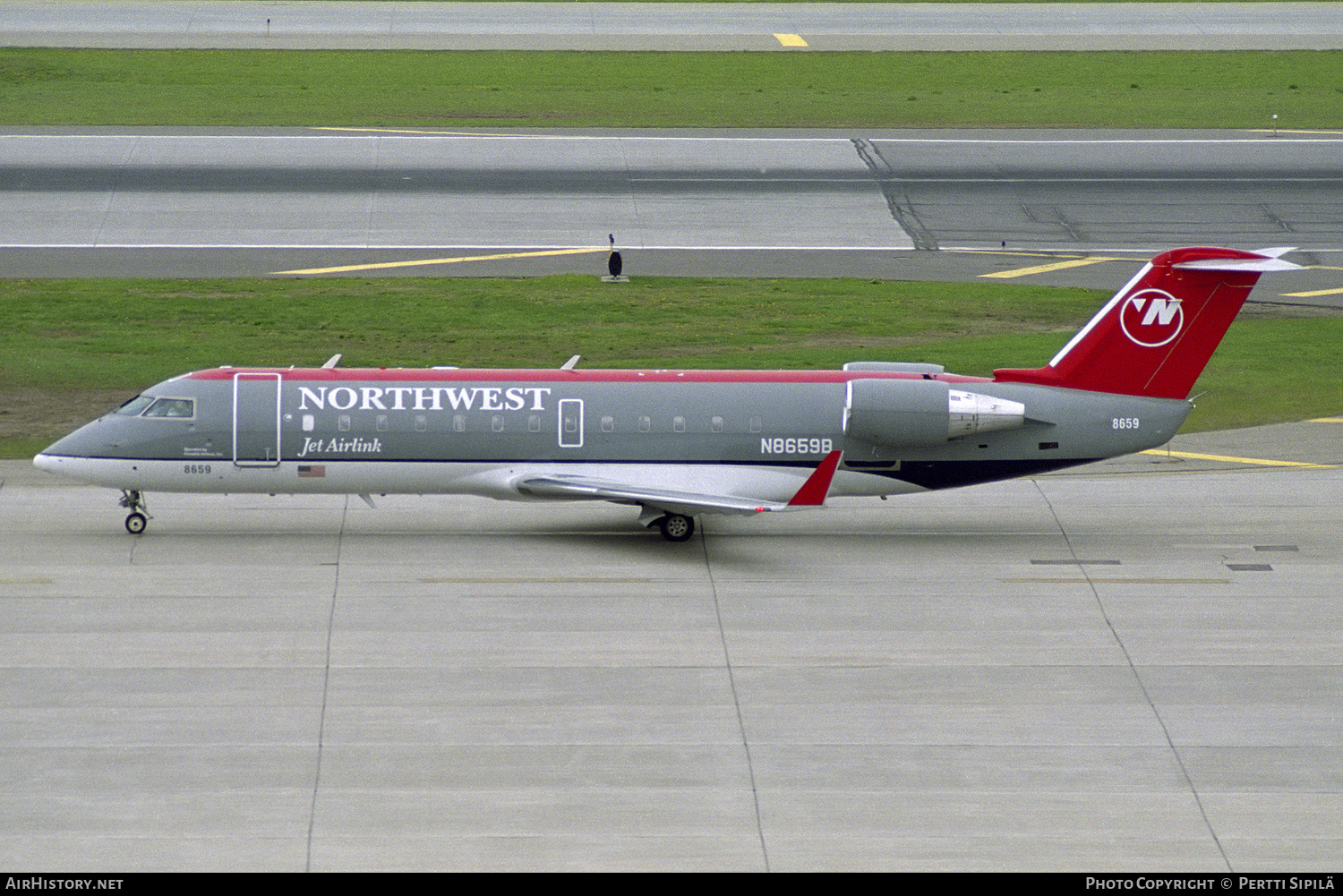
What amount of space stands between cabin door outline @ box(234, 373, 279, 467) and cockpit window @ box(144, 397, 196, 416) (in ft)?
2.97

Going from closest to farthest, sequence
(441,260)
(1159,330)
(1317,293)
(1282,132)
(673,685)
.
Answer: (673,685) → (1159,330) → (1317,293) → (441,260) → (1282,132)

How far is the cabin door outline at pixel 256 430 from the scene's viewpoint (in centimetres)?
3266

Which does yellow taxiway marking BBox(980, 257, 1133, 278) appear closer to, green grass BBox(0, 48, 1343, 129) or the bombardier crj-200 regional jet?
green grass BBox(0, 48, 1343, 129)

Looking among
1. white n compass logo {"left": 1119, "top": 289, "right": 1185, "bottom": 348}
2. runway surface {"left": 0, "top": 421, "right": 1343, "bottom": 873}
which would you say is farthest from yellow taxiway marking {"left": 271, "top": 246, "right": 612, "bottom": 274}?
white n compass logo {"left": 1119, "top": 289, "right": 1185, "bottom": 348}

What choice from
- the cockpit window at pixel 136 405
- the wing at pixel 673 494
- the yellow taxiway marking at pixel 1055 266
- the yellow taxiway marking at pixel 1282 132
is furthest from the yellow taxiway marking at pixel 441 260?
the yellow taxiway marking at pixel 1282 132

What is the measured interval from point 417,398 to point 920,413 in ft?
33.2

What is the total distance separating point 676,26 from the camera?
9206cm

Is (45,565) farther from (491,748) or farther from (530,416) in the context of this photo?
(491,748)

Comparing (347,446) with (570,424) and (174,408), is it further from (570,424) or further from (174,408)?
(570,424)

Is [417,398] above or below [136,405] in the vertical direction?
above

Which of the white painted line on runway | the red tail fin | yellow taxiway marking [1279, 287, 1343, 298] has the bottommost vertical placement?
the red tail fin

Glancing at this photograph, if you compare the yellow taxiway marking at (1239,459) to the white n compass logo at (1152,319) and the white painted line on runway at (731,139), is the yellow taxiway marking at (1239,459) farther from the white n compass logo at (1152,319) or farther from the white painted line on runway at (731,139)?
the white painted line on runway at (731,139)

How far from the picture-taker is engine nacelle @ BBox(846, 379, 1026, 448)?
3253 centimetres

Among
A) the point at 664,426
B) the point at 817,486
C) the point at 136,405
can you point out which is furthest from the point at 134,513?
the point at 817,486
